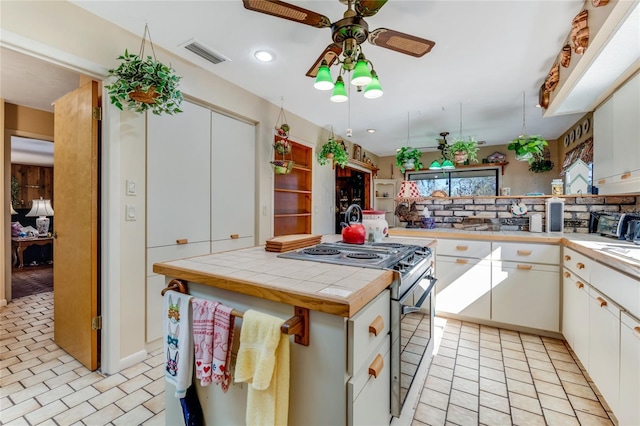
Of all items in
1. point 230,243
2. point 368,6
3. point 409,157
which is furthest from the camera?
point 409,157

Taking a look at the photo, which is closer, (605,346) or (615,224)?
(605,346)

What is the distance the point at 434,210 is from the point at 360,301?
10.0 feet

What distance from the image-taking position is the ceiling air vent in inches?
89.0

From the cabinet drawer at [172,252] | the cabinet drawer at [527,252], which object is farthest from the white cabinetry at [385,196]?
the cabinet drawer at [172,252]

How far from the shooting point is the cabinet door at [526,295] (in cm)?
252

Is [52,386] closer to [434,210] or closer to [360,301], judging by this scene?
[360,301]

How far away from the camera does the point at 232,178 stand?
9.89ft

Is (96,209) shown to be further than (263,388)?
Yes

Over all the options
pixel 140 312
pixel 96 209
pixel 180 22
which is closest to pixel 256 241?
pixel 140 312

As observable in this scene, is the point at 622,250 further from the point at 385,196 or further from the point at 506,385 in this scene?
the point at 385,196

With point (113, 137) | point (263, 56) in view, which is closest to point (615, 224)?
point (263, 56)

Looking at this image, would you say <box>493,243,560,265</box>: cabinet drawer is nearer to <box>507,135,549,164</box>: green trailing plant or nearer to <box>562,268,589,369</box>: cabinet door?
<box>562,268,589,369</box>: cabinet door

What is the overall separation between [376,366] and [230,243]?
2277 millimetres

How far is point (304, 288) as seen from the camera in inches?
38.2
